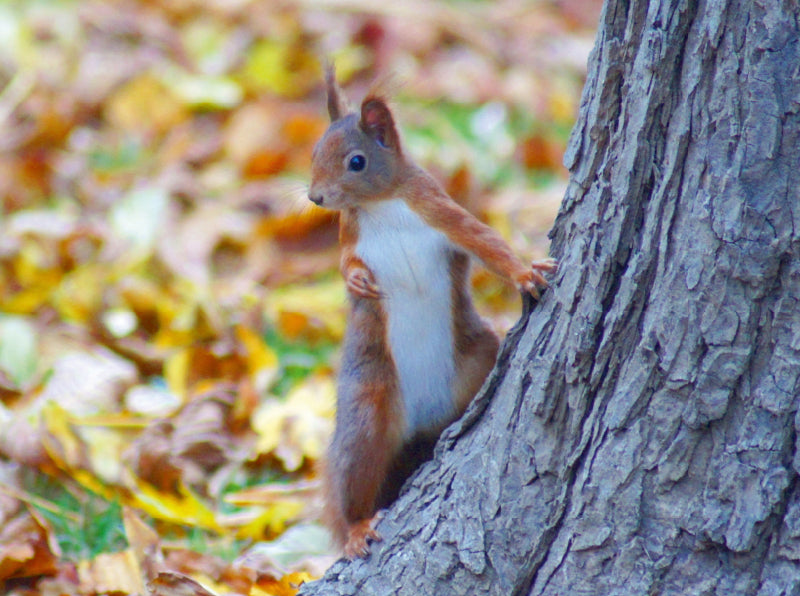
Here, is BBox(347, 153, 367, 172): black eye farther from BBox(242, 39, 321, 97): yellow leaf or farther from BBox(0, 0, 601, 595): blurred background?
BBox(242, 39, 321, 97): yellow leaf

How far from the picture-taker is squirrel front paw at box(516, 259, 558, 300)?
1.85m

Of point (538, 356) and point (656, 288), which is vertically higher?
point (656, 288)

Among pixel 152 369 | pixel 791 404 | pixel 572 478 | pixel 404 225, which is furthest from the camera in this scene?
pixel 152 369

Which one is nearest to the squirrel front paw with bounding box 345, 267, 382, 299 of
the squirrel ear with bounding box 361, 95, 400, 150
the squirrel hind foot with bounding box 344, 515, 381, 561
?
the squirrel ear with bounding box 361, 95, 400, 150

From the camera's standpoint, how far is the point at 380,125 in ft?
7.53

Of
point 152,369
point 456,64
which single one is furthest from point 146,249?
point 456,64

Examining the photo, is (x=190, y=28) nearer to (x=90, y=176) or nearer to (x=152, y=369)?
(x=90, y=176)

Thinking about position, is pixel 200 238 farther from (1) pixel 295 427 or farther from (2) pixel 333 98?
(2) pixel 333 98

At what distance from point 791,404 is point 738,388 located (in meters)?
0.08

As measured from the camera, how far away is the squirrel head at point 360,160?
7.39 feet

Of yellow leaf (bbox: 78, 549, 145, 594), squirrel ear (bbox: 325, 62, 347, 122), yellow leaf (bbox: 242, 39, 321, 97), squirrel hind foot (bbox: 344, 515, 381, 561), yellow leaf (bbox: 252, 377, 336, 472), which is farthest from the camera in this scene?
yellow leaf (bbox: 242, 39, 321, 97)

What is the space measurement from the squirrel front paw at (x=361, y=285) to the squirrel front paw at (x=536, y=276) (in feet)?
1.14

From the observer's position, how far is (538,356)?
1.81 metres

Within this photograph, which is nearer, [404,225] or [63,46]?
[404,225]
